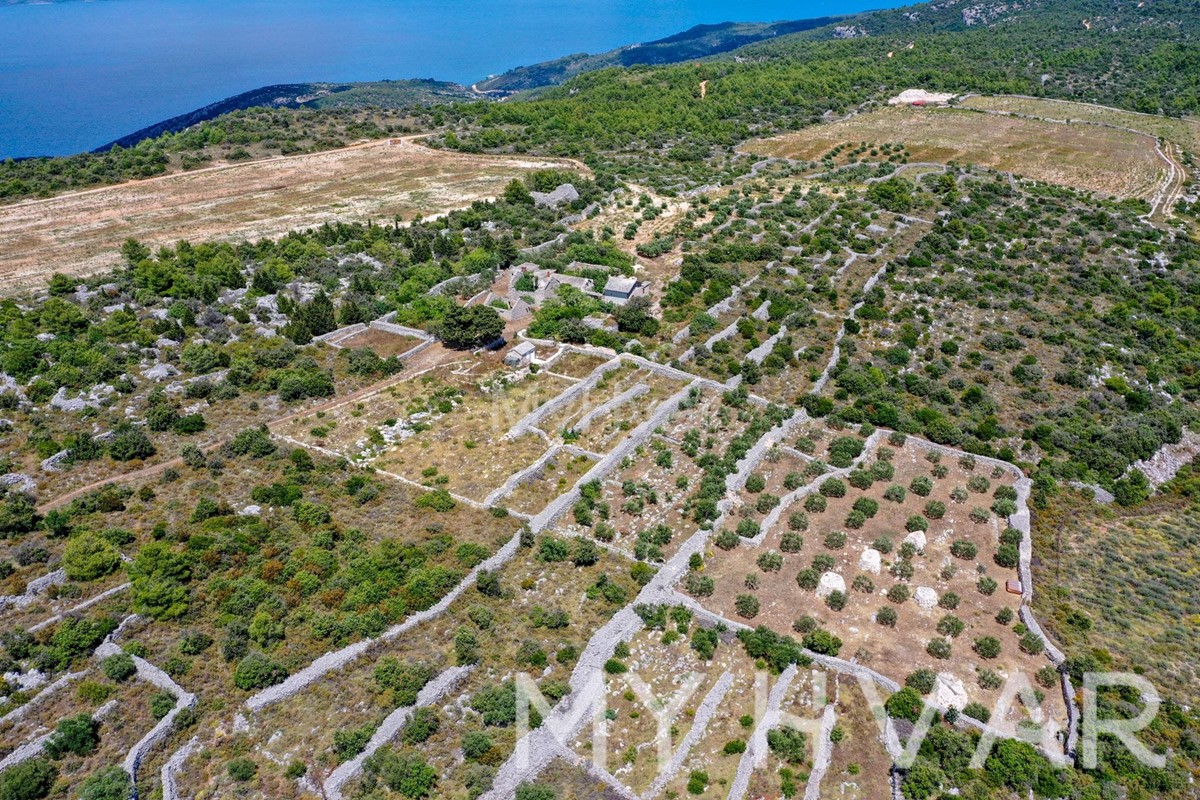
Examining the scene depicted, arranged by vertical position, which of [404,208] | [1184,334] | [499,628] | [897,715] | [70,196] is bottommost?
[1184,334]

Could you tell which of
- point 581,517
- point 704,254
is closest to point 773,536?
point 581,517

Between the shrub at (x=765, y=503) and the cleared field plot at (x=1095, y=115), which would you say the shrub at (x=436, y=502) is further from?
the cleared field plot at (x=1095, y=115)

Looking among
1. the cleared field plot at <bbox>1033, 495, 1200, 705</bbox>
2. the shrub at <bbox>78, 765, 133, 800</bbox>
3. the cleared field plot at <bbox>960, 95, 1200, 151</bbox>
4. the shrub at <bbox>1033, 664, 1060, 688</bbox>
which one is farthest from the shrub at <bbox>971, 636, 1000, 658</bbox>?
the cleared field plot at <bbox>960, 95, 1200, 151</bbox>

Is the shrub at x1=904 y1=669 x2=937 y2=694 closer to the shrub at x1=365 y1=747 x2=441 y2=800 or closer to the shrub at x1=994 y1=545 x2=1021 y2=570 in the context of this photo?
the shrub at x1=994 y1=545 x2=1021 y2=570

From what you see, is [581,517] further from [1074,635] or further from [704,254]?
[704,254]

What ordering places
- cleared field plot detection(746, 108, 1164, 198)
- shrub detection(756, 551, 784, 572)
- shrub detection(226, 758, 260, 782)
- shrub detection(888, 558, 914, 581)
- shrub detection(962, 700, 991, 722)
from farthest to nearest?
cleared field plot detection(746, 108, 1164, 198) < shrub detection(756, 551, 784, 572) < shrub detection(888, 558, 914, 581) < shrub detection(962, 700, 991, 722) < shrub detection(226, 758, 260, 782)
